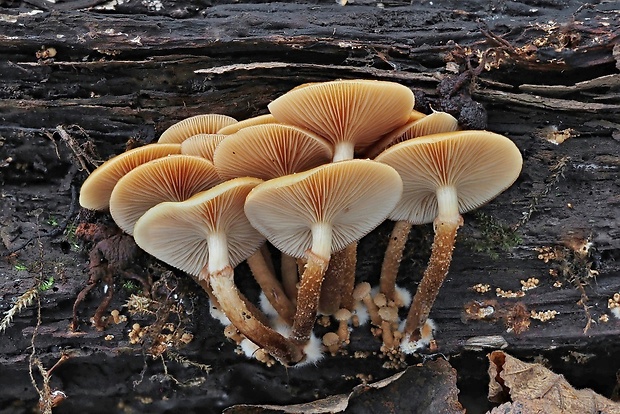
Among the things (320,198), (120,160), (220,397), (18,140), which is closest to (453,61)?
(320,198)

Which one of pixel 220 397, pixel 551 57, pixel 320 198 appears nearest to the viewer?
pixel 320 198

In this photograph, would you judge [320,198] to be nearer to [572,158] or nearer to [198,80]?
[198,80]

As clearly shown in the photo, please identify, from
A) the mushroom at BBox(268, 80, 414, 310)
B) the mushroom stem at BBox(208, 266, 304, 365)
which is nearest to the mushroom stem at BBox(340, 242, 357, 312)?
the mushroom at BBox(268, 80, 414, 310)

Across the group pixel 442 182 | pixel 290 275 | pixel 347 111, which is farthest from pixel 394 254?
pixel 347 111

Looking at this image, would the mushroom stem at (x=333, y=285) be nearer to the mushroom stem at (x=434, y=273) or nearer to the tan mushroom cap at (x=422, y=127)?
the mushroom stem at (x=434, y=273)

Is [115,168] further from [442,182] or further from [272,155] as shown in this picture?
[442,182]

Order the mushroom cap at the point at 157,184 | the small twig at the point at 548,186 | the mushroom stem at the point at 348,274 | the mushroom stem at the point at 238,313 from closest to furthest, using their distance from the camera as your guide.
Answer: the mushroom cap at the point at 157,184
the mushroom stem at the point at 238,313
the mushroom stem at the point at 348,274
the small twig at the point at 548,186

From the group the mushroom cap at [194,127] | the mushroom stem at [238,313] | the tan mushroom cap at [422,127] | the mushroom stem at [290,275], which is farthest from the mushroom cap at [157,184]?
the tan mushroom cap at [422,127]
